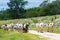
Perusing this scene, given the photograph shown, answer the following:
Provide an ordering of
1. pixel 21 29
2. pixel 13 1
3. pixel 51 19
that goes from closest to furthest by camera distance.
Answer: pixel 21 29, pixel 51 19, pixel 13 1

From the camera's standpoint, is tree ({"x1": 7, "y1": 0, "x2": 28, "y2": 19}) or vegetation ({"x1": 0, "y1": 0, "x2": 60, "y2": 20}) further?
tree ({"x1": 7, "y1": 0, "x2": 28, "y2": 19})

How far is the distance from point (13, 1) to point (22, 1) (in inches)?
198

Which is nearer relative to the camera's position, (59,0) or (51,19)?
(51,19)

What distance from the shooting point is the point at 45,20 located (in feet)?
214

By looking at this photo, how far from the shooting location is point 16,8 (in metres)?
110

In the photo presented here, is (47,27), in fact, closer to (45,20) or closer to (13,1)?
(45,20)

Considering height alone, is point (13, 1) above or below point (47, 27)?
above

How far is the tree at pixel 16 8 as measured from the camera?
103831 millimetres

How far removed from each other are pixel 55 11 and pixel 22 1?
2575cm

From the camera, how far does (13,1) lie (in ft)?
378

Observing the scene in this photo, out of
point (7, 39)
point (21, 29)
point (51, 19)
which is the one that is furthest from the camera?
point (51, 19)

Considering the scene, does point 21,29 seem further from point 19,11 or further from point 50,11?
point 19,11

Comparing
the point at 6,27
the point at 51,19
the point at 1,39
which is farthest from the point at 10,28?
the point at 51,19

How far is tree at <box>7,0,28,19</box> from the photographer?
104 m
